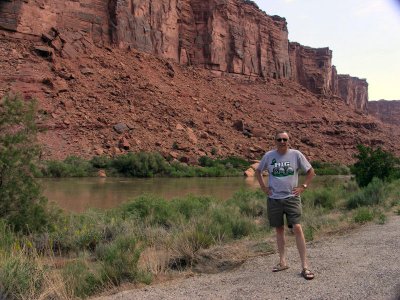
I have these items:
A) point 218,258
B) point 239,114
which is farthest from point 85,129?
point 218,258

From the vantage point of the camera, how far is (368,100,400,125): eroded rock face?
15477cm

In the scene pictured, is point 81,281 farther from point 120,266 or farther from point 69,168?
point 69,168

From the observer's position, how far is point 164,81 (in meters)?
54.8

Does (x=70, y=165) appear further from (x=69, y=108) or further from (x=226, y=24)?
(x=226, y=24)

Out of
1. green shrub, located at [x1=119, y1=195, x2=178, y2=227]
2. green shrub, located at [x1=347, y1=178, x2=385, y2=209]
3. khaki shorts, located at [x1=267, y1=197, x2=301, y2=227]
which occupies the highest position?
khaki shorts, located at [x1=267, y1=197, x2=301, y2=227]

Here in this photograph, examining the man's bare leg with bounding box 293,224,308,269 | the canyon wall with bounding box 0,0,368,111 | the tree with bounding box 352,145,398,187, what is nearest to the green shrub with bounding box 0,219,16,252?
the man's bare leg with bounding box 293,224,308,269

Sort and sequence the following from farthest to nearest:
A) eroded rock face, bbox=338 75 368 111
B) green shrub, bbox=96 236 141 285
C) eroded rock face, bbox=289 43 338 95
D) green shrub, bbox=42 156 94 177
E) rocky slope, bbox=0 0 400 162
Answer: eroded rock face, bbox=338 75 368 111
eroded rock face, bbox=289 43 338 95
rocky slope, bbox=0 0 400 162
green shrub, bbox=42 156 94 177
green shrub, bbox=96 236 141 285

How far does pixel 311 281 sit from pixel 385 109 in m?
166

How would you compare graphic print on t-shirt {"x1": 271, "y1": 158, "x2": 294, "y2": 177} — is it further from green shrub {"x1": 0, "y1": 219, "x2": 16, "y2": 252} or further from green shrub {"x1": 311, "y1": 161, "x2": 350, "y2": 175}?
green shrub {"x1": 311, "y1": 161, "x2": 350, "y2": 175}

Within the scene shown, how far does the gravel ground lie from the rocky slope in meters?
24.5

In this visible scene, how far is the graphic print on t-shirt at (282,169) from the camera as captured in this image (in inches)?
248

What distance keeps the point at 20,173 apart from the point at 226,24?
2514 inches

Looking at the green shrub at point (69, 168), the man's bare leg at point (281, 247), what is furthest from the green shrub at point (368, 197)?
the green shrub at point (69, 168)

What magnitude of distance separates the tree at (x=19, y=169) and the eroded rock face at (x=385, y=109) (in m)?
155
